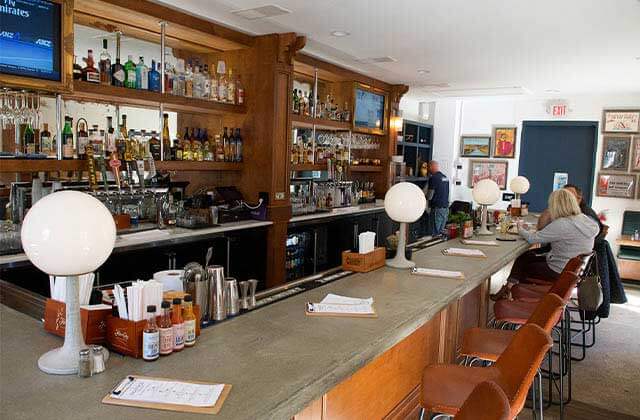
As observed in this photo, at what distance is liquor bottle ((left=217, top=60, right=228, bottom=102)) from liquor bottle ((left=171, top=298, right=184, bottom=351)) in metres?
3.79

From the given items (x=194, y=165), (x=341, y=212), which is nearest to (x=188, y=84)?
(x=194, y=165)

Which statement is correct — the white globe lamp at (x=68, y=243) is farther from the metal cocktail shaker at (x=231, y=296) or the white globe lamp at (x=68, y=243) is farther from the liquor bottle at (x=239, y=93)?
the liquor bottle at (x=239, y=93)

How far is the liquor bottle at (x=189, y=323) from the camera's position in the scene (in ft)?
5.10

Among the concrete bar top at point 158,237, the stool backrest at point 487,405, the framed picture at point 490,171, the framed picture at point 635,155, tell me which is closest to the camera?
the stool backrest at point 487,405

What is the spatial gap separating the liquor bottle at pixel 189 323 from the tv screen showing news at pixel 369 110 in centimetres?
581

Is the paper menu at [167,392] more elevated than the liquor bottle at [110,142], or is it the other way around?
the liquor bottle at [110,142]

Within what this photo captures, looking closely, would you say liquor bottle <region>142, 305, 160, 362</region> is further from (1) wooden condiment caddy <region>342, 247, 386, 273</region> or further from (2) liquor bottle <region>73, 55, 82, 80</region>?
(2) liquor bottle <region>73, 55, 82, 80</region>

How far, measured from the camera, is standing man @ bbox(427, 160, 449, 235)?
892 centimetres

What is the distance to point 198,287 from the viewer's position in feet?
5.72

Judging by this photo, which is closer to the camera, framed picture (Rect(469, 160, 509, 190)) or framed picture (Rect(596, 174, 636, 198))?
framed picture (Rect(596, 174, 636, 198))

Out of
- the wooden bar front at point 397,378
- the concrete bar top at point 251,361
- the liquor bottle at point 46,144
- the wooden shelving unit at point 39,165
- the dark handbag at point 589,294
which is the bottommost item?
the wooden bar front at point 397,378

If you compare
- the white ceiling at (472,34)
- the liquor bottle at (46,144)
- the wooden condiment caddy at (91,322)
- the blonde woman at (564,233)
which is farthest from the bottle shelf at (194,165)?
the wooden condiment caddy at (91,322)

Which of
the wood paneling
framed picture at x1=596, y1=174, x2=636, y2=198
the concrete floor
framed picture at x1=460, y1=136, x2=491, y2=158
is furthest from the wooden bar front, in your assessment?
framed picture at x1=460, y1=136, x2=491, y2=158

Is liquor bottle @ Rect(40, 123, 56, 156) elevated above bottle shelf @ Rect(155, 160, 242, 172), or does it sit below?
above
